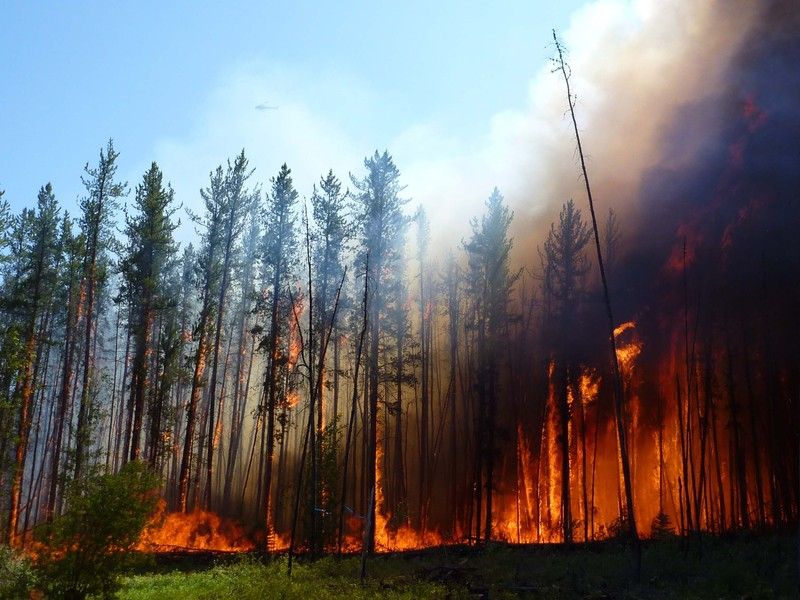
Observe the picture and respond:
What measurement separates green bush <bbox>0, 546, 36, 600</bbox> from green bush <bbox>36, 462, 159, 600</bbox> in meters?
0.69

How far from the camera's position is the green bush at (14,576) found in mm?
13094

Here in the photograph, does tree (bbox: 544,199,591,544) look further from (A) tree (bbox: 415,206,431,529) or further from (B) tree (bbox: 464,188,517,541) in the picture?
(A) tree (bbox: 415,206,431,529)

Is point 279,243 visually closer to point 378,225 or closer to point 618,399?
point 378,225

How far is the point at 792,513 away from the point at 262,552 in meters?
22.1

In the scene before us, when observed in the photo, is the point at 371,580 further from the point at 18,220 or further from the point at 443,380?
the point at 18,220

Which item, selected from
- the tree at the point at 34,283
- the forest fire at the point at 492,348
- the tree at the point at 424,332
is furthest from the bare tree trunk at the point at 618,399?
the tree at the point at 34,283

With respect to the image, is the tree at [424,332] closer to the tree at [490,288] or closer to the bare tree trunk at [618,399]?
the tree at [490,288]

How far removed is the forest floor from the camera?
511 inches

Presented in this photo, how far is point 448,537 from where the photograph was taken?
90.6 feet

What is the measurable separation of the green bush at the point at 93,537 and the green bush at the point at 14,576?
686 mm

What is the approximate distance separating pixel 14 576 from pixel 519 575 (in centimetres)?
1286

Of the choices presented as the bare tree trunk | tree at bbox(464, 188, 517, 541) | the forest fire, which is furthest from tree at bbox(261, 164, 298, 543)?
the bare tree trunk

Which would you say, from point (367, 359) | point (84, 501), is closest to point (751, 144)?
point (367, 359)

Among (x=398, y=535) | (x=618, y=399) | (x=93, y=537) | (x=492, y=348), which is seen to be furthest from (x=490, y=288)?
(x=93, y=537)
